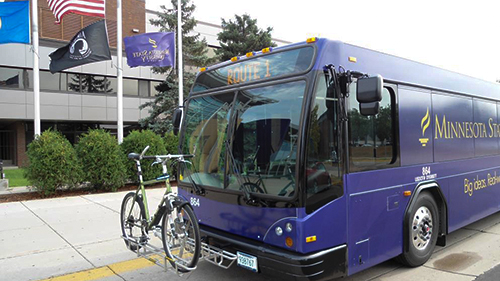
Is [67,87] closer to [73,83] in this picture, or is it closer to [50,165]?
[73,83]

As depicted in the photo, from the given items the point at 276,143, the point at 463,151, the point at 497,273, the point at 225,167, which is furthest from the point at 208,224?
the point at 463,151

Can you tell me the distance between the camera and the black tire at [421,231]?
4418 millimetres

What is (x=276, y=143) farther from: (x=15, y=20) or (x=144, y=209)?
(x=15, y=20)

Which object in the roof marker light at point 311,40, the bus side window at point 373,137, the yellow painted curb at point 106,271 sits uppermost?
the roof marker light at point 311,40

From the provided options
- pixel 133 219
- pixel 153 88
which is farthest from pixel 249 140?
pixel 153 88

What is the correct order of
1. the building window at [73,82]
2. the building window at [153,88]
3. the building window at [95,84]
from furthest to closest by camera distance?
the building window at [153,88]
the building window at [95,84]
the building window at [73,82]

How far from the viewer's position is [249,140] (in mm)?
3883

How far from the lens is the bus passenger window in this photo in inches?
131

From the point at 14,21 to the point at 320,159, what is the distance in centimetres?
1312

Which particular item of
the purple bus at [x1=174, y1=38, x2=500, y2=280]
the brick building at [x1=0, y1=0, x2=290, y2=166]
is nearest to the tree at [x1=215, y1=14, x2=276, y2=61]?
the brick building at [x1=0, y1=0, x2=290, y2=166]

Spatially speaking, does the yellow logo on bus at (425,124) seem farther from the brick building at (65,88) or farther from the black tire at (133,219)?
the brick building at (65,88)

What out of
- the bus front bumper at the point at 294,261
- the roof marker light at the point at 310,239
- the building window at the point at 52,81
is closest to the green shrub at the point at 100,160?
the bus front bumper at the point at 294,261

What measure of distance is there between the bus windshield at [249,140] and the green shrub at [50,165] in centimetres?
703

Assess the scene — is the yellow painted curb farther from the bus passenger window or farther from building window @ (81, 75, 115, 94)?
building window @ (81, 75, 115, 94)
